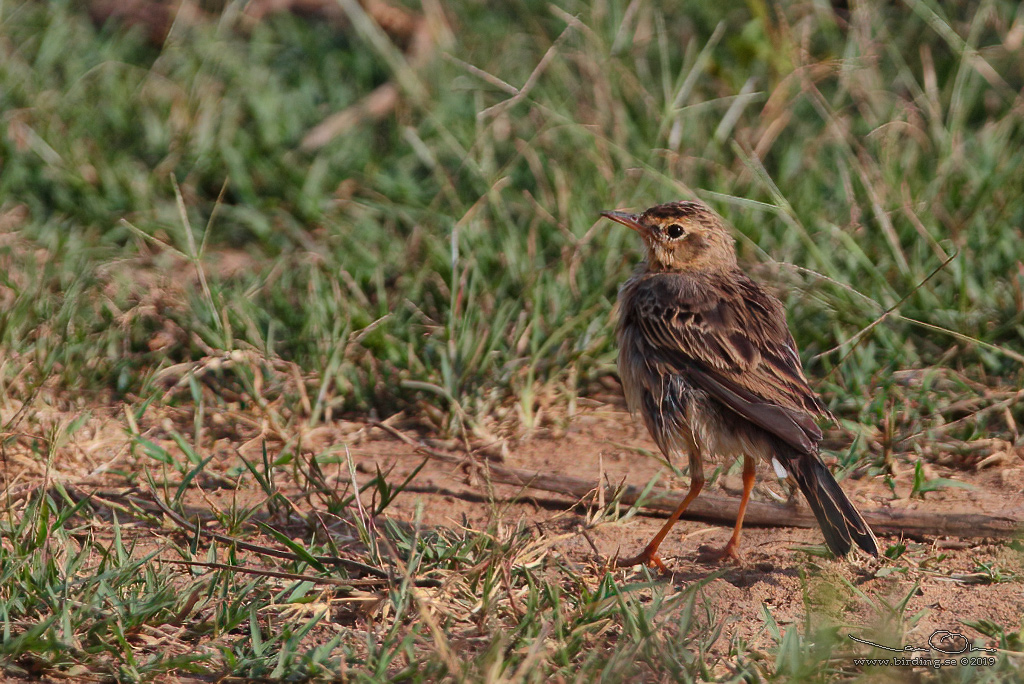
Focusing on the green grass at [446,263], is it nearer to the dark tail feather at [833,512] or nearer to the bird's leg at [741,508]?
the bird's leg at [741,508]

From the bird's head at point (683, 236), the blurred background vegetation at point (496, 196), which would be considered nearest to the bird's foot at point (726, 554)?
the blurred background vegetation at point (496, 196)

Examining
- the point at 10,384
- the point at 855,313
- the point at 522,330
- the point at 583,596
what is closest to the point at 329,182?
the point at 522,330

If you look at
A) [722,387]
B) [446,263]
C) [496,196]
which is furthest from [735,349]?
[496,196]

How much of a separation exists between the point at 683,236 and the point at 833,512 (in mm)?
1818

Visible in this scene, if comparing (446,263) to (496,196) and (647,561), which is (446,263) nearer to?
(496,196)

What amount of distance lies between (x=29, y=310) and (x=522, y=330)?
2577 mm

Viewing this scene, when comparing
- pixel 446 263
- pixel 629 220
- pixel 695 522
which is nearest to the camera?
pixel 695 522

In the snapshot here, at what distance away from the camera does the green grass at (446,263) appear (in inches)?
161

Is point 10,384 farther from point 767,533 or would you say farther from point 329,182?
point 767,533

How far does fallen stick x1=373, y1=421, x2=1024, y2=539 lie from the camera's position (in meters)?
4.87

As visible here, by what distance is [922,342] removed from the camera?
6184mm

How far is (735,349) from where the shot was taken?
5.08 m

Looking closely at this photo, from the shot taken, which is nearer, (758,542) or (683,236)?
(758,542)

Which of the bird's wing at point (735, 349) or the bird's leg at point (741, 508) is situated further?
the bird's leg at point (741, 508)
